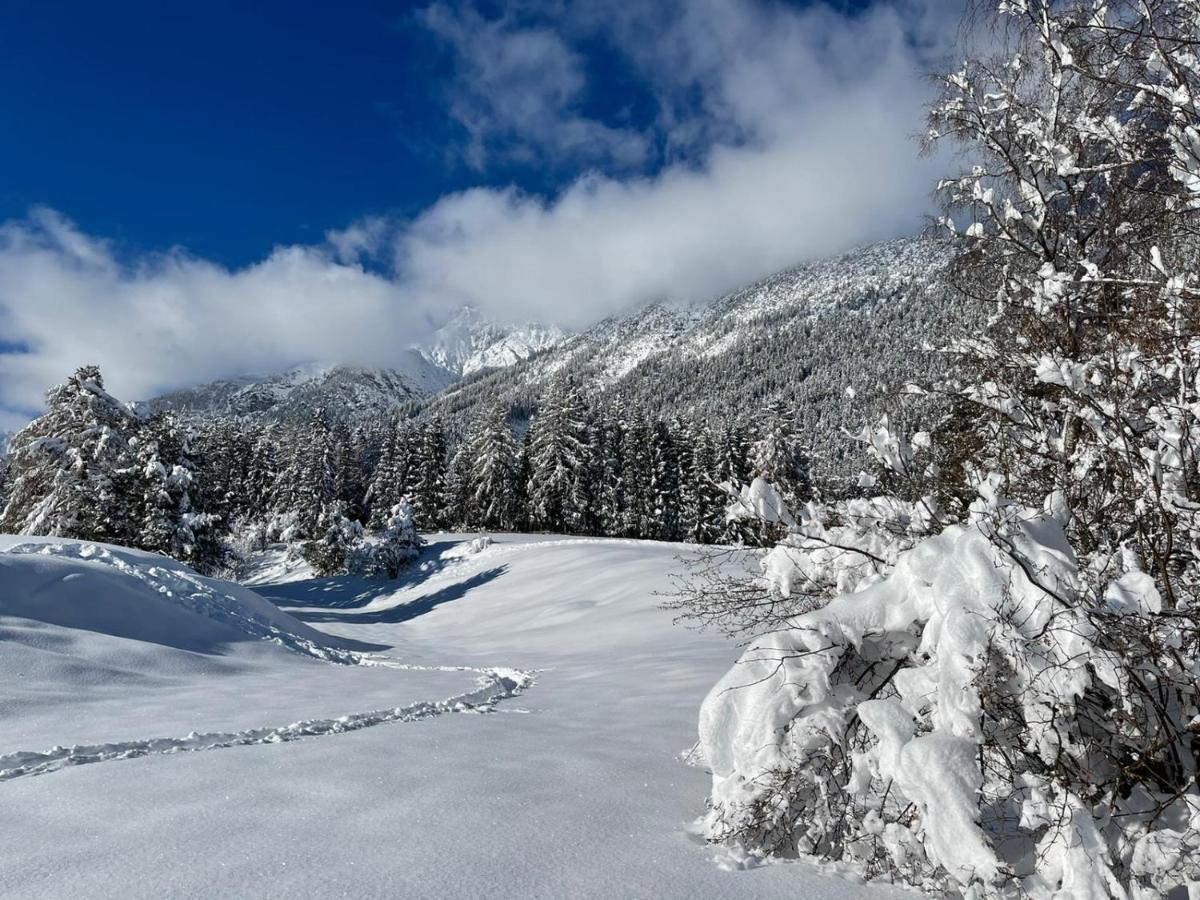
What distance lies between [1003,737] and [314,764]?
4145mm

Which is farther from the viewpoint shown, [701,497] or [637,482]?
[637,482]

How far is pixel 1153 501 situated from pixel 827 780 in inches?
81.6

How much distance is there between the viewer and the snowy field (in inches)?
119

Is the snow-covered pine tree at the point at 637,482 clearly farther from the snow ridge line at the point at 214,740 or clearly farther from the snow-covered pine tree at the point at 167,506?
the snow ridge line at the point at 214,740

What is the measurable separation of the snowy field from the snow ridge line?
1.2 inches

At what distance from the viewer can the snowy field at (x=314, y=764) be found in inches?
119

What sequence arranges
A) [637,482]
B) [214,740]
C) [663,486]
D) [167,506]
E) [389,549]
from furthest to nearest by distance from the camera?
[637,482], [663,486], [389,549], [167,506], [214,740]

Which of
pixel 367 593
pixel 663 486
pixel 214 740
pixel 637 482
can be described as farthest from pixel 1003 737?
pixel 637 482

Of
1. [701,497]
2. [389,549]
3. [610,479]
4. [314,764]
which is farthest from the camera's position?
[610,479]

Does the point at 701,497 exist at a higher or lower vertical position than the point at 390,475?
lower

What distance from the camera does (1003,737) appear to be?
297 cm

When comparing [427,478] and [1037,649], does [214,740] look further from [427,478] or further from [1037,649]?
[427,478]

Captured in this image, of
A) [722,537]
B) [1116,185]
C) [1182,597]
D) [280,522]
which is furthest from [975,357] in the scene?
[280,522]

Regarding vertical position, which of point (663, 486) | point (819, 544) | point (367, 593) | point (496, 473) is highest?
point (496, 473)
